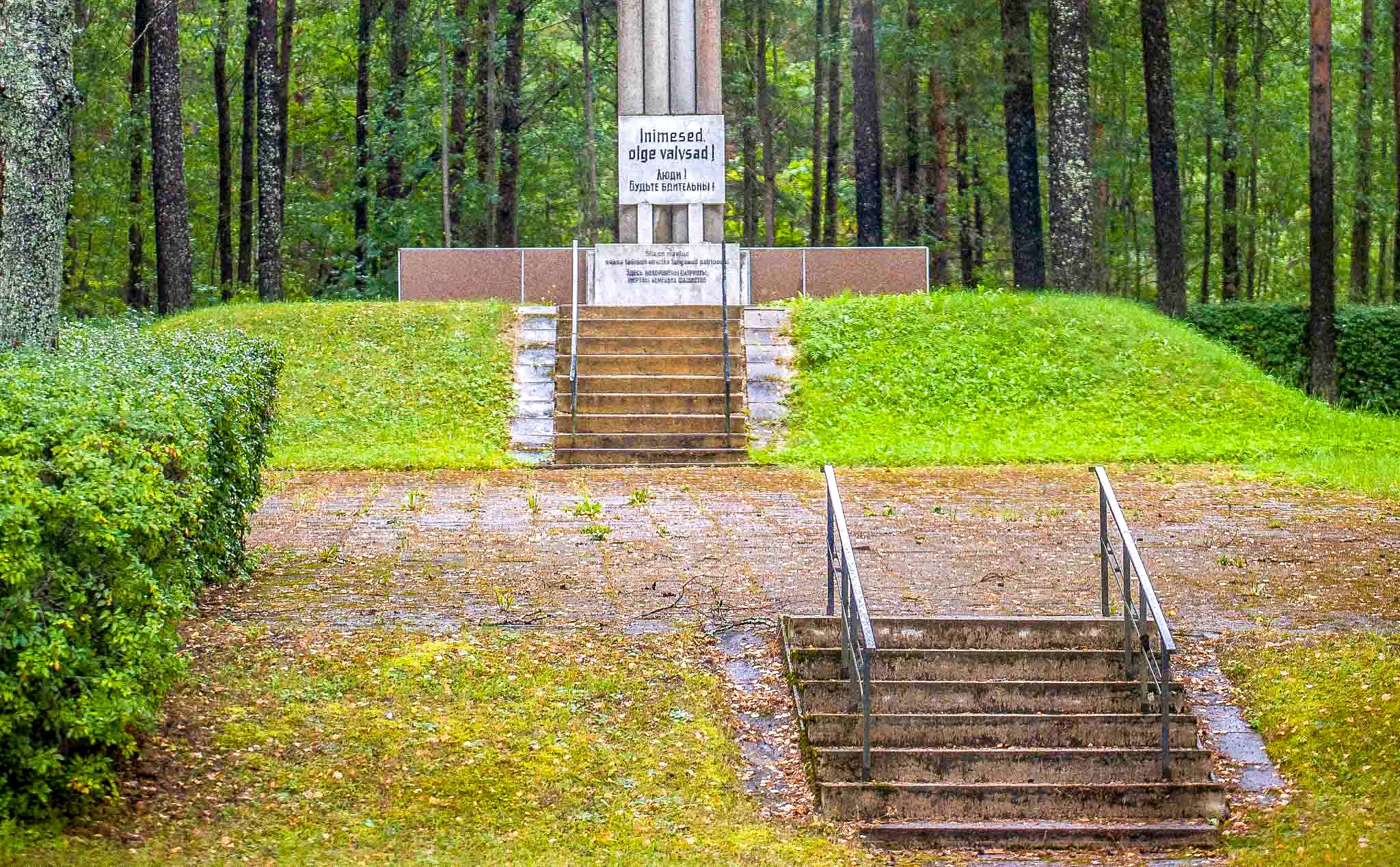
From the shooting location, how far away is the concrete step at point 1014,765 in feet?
22.4

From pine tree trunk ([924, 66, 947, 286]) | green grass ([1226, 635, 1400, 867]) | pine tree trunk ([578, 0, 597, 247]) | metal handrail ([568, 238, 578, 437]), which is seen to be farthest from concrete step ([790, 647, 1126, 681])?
pine tree trunk ([924, 66, 947, 286])

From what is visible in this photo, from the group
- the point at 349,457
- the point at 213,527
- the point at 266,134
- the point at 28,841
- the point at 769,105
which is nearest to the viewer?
the point at 28,841

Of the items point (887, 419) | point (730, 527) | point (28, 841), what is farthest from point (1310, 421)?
point (28, 841)

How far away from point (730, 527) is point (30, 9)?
6123 mm

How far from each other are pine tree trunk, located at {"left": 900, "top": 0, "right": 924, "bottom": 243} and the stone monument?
9.39 m

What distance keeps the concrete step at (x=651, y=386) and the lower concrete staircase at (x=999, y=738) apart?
9.35 m

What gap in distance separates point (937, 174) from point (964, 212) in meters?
3.11

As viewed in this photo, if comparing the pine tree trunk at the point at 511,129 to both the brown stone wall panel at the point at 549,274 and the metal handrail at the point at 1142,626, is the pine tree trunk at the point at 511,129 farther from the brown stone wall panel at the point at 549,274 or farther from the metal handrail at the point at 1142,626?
the metal handrail at the point at 1142,626

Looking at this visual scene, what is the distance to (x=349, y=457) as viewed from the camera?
1570cm

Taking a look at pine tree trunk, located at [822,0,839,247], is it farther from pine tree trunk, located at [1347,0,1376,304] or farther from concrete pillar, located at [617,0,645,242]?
pine tree trunk, located at [1347,0,1376,304]

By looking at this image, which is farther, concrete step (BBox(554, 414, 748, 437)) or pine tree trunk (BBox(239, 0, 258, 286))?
pine tree trunk (BBox(239, 0, 258, 286))

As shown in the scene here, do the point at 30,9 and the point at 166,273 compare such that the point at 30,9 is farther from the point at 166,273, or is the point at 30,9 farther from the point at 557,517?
the point at 166,273

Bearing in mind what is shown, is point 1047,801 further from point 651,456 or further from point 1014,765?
point 651,456

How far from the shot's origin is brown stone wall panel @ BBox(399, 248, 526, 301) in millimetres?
23141
